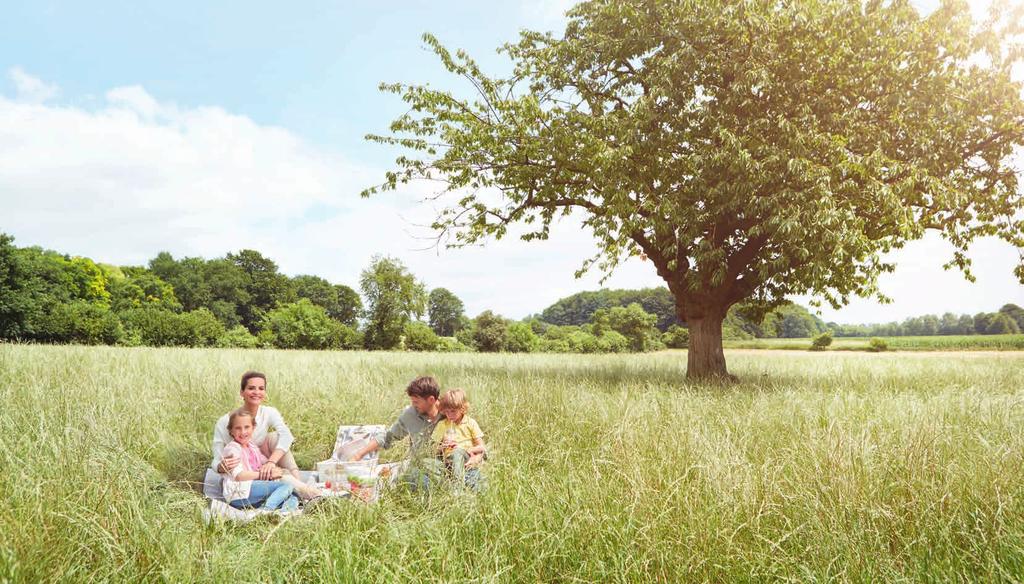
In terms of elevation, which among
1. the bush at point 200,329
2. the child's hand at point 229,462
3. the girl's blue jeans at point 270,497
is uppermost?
the bush at point 200,329

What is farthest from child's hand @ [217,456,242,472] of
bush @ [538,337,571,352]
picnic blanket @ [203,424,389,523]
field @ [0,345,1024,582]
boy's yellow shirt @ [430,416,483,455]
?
bush @ [538,337,571,352]

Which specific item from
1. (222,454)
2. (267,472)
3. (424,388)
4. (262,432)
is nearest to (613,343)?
(424,388)

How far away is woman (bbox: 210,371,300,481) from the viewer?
5188mm

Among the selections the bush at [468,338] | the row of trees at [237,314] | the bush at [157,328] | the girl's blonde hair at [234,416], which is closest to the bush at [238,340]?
the row of trees at [237,314]

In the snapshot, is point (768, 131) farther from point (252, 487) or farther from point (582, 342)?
point (582, 342)

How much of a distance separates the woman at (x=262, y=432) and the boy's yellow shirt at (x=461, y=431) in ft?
4.97

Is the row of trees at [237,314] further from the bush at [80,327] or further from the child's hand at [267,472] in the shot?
the child's hand at [267,472]

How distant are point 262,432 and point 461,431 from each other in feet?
7.15

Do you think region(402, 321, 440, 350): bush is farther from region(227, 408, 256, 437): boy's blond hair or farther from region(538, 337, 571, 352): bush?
region(227, 408, 256, 437): boy's blond hair

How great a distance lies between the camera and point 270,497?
14.5ft

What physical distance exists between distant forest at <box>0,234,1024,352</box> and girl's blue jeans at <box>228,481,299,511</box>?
1285cm

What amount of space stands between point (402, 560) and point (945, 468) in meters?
4.28

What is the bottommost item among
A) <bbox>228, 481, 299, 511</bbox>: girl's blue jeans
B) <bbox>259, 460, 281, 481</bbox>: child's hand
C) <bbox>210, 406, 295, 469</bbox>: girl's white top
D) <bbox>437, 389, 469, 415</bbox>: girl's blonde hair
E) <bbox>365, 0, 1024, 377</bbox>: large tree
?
<bbox>228, 481, 299, 511</bbox>: girl's blue jeans

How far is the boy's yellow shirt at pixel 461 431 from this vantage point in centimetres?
503
